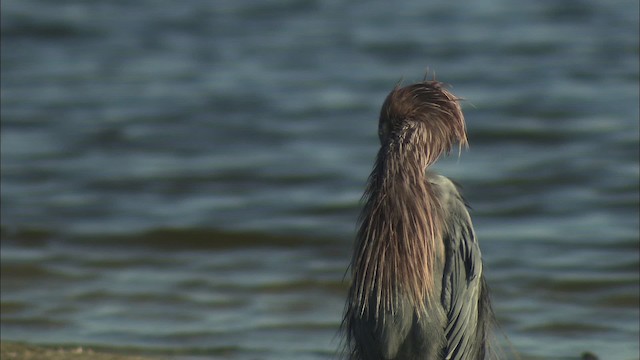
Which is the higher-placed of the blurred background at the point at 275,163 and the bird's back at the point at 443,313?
the blurred background at the point at 275,163

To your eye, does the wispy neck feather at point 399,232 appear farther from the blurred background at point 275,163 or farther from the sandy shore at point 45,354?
the blurred background at point 275,163

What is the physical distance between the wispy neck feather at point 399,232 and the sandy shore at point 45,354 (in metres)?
2.17

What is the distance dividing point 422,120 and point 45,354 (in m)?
2.52

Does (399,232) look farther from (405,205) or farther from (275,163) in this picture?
(275,163)

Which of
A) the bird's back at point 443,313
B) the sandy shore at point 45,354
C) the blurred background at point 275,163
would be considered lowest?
the bird's back at point 443,313

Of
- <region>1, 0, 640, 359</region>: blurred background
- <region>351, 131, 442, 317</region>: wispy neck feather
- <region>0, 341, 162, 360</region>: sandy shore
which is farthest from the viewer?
<region>1, 0, 640, 359</region>: blurred background

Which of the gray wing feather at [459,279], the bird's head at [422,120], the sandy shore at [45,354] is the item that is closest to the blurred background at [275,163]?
the sandy shore at [45,354]

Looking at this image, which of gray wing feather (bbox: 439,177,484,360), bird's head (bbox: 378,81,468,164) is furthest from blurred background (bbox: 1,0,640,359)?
bird's head (bbox: 378,81,468,164)

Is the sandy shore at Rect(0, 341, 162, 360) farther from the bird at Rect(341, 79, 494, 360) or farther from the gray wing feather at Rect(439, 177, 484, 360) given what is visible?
the gray wing feather at Rect(439, 177, 484, 360)

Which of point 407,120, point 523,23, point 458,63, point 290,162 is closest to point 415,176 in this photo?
point 407,120

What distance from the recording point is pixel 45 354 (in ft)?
Result: 18.8

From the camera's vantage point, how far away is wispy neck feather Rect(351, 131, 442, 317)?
385 centimetres

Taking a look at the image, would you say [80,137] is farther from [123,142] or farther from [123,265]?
[123,265]

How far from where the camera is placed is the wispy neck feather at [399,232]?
3.85m
